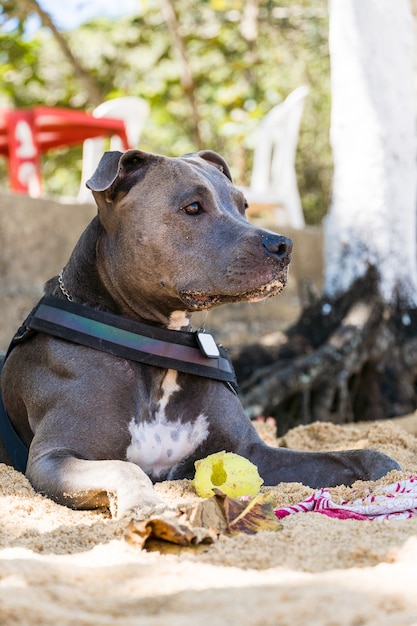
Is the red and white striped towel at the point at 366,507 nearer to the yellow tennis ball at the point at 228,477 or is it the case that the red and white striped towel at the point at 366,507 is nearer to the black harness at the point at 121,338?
the yellow tennis ball at the point at 228,477

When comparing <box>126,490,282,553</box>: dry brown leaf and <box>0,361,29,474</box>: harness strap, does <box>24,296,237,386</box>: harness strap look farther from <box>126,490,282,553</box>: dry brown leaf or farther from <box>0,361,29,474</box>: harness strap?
<box>126,490,282,553</box>: dry brown leaf

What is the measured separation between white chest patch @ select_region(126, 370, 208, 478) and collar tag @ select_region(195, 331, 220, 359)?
15 cm

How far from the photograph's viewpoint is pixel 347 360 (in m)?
5.80

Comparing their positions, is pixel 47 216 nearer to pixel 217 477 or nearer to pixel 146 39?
pixel 217 477

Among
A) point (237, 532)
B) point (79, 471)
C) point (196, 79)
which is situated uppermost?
point (237, 532)

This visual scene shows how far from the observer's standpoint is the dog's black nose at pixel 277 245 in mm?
3158

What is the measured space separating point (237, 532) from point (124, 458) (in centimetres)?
96

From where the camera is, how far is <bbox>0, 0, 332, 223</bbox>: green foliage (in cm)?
1204

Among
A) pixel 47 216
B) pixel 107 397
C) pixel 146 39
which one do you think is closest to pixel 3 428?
pixel 107 397

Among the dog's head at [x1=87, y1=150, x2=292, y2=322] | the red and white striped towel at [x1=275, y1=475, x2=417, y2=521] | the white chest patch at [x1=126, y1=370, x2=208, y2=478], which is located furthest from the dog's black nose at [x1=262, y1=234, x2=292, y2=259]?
the red and white striped towel at [x1=275, y1=475, x2=417, y2=521]

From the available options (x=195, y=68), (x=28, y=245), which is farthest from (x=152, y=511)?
(x=195, y=68)

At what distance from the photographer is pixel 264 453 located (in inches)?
138

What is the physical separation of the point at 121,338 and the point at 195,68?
457 inches

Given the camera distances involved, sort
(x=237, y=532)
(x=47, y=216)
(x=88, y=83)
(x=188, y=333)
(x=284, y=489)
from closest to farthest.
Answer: (x=237, y=532), (x=284, y=489), (x=188, y=333), (x=47, y=216), (x=88, y=83)
